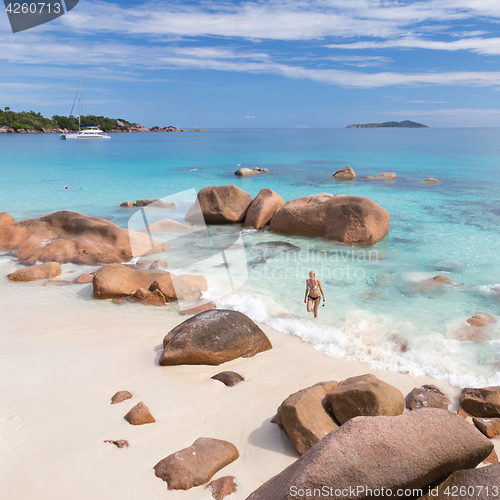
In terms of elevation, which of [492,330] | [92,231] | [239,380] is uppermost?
[92,231]

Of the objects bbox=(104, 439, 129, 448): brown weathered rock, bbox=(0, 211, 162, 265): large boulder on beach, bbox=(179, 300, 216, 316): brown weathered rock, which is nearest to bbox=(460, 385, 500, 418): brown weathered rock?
bbox=(104, 439, 129, 448): brown weathered rock

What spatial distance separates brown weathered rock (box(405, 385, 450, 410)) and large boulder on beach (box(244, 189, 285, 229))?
400 inches

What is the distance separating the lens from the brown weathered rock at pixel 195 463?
365 centimetres

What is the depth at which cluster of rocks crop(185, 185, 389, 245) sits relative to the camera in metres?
12.7

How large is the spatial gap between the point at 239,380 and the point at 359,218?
337 inches

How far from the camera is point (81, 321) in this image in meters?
7.60

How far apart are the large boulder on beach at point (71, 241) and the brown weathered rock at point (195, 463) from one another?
8087 mm

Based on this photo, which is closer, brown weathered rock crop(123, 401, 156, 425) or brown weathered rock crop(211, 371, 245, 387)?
brown weathered rock crop(123, 401, 156, 425)

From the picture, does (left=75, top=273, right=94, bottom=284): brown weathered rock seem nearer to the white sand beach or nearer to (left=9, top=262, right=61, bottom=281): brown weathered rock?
(left=9, top=262, right=61, bottom=281): brown weathered rock

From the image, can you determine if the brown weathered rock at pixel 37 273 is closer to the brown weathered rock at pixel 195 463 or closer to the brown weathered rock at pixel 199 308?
the brown weathered rock at pixel 199 308

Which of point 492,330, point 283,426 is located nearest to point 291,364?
point 283,426

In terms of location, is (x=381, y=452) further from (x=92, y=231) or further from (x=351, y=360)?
(x=92, y=231)

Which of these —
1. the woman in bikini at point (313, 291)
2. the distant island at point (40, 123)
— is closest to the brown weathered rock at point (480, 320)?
the woman in bikini at point (313, 291)

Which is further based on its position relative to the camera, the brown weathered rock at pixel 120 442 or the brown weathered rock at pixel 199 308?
the brown weathered rock at pixel 199 308
